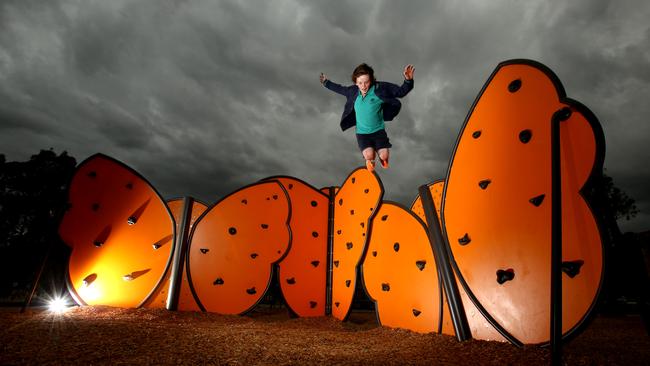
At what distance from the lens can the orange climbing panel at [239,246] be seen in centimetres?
710

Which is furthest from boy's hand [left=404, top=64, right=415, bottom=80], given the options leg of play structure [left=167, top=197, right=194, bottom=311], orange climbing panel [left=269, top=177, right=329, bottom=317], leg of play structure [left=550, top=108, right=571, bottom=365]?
leg of play structure [left=167, top=197, right=194, bottom=311]

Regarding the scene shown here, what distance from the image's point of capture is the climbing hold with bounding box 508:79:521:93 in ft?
12.8

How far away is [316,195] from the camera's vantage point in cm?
829

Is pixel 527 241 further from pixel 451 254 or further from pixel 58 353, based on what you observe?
pixel 58 353

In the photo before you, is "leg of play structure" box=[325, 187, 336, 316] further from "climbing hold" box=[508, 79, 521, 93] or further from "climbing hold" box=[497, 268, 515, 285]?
"climbing hold" box=[508, 79, 521, 93]

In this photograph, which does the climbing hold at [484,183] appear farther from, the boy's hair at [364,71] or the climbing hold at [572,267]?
the boy's hair at [364,71]

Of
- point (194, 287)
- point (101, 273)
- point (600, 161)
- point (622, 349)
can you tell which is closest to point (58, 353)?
point (194, 287)

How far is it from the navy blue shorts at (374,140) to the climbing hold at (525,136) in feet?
5.51

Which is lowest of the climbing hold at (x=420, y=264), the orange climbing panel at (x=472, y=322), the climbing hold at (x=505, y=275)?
the orange climbing panel at (x=472, y=322)

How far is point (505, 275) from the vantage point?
3721 millimetres

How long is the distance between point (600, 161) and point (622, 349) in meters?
3.86


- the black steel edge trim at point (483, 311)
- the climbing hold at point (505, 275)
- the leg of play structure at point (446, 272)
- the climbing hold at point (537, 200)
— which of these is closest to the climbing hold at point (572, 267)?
the climbing hold at point (505, 275)

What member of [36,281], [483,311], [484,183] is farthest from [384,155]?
[36,281]

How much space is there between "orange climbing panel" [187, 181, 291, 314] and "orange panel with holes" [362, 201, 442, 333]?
256 centimetres
